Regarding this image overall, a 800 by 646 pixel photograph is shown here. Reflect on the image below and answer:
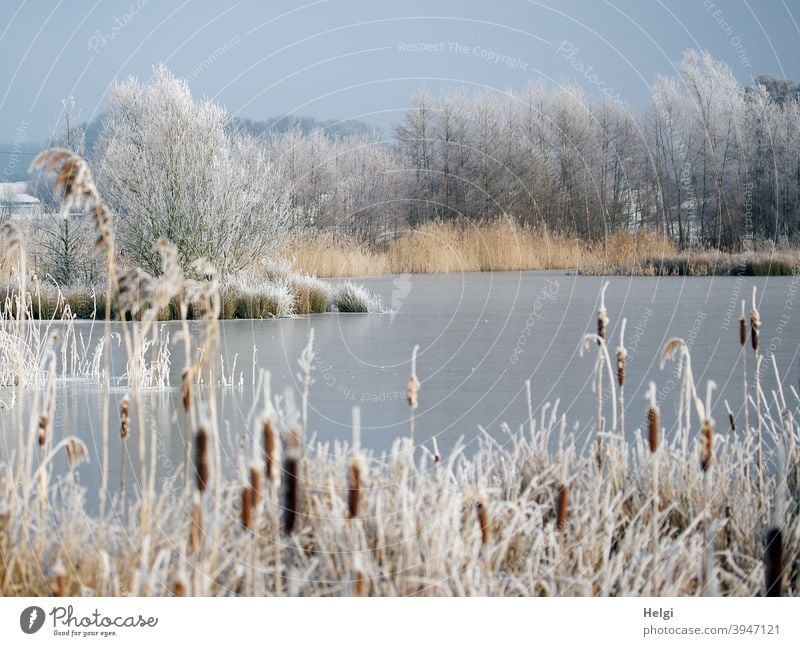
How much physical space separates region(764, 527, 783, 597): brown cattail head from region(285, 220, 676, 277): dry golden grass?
8.86 m

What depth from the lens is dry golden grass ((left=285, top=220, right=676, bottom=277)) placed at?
37.5ft

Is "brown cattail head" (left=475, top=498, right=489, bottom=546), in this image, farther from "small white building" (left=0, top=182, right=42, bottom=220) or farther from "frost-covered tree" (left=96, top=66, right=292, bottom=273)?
"frost-covered tree" (left=96, top=66, right=292, bottom=273)

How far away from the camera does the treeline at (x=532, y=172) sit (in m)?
11.6

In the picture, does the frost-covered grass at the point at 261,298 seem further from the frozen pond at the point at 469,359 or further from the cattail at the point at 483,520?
the cattail at the point at 483,520

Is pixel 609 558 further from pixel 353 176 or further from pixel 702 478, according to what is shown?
pixel 353 176

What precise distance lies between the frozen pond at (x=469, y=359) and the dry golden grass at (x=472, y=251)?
948mm

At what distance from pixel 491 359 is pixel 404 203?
6.56 m

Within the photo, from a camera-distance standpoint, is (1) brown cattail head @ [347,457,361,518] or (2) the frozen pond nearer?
(1) brown cattail head @ [347,457,361,518]

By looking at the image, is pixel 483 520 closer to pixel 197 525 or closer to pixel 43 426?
pixel 197 525

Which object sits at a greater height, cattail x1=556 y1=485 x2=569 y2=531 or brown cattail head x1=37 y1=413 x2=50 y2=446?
brown cattail head x1=37 y1=413 x2=50 y2=446

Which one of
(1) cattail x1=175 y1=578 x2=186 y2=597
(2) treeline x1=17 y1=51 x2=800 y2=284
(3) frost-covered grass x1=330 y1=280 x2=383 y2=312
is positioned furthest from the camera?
(3) frost-covered grass x1=330 y1=280 x2=383 y2=312

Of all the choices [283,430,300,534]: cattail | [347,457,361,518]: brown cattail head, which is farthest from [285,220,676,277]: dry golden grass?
[347,457,361,518]: brown cattail head
